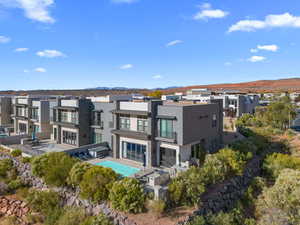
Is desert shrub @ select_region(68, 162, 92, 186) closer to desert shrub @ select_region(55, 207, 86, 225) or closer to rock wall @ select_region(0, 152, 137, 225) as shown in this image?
rock wall @ select_region(0, 152, 137, 225)

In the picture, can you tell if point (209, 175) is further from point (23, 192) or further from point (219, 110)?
point (23, 192)

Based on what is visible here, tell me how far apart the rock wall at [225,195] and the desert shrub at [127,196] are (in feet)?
9.11

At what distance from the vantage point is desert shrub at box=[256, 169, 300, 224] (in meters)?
14.1

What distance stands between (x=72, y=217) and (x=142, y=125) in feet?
33.4

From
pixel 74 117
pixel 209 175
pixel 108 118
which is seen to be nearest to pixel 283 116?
pixel 209 175

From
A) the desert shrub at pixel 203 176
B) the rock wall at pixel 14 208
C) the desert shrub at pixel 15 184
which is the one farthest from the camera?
the desert shrub at pixel 15 184

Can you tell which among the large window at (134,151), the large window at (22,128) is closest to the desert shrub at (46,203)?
the large window at (134,151)

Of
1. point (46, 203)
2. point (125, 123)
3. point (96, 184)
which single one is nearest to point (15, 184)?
point (46, 203)

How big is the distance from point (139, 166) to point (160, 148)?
2.67m

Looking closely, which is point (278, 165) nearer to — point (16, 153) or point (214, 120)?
point (214, 120)

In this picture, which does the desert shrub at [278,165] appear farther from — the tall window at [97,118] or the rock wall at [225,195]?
the tall window at [97,118]

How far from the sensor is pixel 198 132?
2092 centimetres

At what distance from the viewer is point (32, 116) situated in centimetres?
3362

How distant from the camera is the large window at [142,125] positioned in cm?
2142
